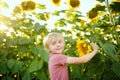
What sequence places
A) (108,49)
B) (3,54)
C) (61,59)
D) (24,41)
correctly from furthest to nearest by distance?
(3,54) → (24,41) → (108,49) → (61,59)

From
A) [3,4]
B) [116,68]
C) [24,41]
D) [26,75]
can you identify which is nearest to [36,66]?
[26,75]

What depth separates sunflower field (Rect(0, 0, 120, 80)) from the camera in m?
3.56

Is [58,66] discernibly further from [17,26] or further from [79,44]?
[17,26]

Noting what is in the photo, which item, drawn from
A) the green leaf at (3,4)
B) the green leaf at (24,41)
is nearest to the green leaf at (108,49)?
the green leaf at (24,41)

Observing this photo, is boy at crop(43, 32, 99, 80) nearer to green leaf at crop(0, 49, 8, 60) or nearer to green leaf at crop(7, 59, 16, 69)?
green leaf at crop(7, 59, 16, 69)

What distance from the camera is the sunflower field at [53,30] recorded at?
3.56 metres

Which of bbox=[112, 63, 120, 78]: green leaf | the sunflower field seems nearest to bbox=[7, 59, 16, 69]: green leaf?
the sunflower field

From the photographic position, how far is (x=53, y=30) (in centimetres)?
372

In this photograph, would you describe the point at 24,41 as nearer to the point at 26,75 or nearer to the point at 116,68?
the point at 26,75

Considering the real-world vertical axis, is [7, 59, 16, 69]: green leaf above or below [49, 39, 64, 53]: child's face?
below

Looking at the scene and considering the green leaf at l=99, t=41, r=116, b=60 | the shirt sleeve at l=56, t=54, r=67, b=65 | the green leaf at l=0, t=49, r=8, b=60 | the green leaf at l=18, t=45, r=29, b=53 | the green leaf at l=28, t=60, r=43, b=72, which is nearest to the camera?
the shirt sleeve at l=56, t=54, r=67, b=65

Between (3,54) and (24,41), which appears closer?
(24,41)

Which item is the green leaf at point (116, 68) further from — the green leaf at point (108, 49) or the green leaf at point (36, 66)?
the green leaf at point (36, 66)

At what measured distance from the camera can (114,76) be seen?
12.1 feet
